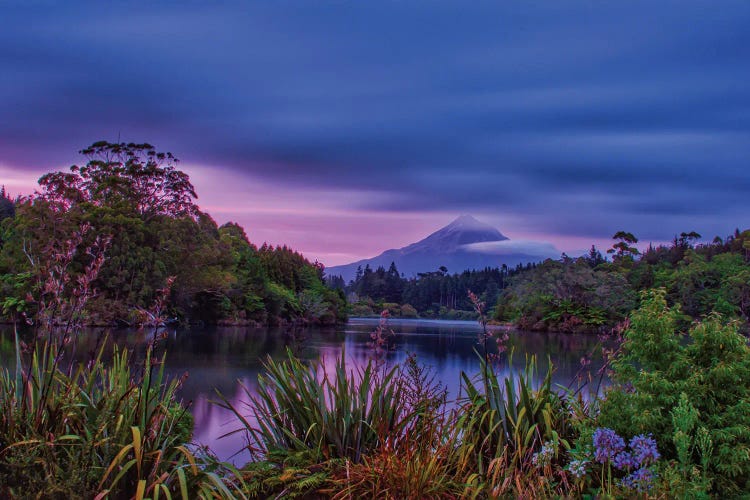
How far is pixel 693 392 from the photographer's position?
4379 millimetres

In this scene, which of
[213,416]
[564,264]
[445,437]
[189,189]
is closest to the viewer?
[445,437]

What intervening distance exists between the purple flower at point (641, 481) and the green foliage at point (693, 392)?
53 centimetres

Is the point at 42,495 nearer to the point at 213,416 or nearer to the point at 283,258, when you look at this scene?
the point at 213,416

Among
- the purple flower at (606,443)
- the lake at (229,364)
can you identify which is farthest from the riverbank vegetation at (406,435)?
the lake at (229,364)

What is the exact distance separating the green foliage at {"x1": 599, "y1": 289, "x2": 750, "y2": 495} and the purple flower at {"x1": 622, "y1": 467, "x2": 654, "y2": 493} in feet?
1.75

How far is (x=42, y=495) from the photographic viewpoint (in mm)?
2830

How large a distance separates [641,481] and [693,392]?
142 centimetres

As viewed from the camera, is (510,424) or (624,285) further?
(624,285)

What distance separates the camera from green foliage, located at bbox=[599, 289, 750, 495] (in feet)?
13.6

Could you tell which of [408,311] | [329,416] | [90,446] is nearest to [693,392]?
[329,416]

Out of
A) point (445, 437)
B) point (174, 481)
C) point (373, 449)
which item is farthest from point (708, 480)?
point (174, 481)

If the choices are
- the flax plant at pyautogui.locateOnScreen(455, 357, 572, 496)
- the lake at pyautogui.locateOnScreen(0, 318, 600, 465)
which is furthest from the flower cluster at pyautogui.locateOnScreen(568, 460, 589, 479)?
the lake at pyautogui.locateOnScreen(0, 318, 600, 465)

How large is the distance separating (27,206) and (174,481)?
35293 millimetres

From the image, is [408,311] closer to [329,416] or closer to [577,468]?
[329,416]
